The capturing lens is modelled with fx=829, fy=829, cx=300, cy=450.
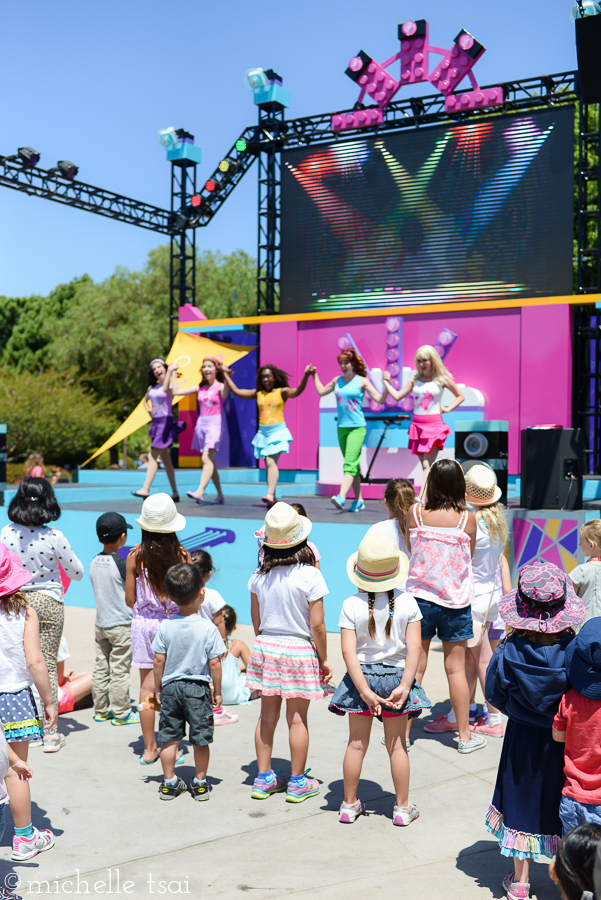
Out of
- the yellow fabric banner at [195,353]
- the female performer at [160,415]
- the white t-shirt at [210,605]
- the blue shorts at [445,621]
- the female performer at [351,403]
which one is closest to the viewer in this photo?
the white t-shirt at [210,605]

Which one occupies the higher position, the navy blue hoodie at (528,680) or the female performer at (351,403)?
the female performer at (351,403)

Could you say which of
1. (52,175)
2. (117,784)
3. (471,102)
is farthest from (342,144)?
(117,784)

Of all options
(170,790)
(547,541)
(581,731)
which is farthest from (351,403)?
(581,731)

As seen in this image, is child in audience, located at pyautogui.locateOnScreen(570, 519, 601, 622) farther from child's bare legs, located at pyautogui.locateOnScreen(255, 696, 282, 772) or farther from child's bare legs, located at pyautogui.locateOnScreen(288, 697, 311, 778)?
child's bare legs, located at pyautogui.locateOnScreen(255, 696, 282, 772)

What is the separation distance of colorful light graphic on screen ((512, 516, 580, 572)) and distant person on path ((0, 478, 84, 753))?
14.2 ft

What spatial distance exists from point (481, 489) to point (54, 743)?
295cm

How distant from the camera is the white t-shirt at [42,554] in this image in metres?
4.71

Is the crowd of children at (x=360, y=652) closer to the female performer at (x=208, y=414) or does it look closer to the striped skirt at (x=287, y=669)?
the striped skirt at (x=287, y=669)

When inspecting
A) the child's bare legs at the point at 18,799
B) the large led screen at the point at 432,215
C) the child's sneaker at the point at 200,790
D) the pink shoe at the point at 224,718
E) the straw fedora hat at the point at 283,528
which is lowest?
the pink shoe at the point at 224,718

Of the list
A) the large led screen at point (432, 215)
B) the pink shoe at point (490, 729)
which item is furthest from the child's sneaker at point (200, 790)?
the large led screen at point (432, 215)

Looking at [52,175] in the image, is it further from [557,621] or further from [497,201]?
[557,621]

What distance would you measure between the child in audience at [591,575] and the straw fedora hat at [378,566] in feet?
4.42

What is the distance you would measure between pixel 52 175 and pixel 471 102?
27.1ft

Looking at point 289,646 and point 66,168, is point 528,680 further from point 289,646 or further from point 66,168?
point 66,168
